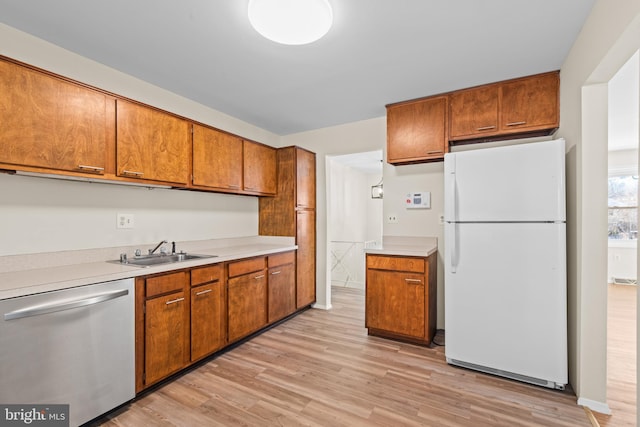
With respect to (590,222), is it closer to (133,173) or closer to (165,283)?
(165,283)

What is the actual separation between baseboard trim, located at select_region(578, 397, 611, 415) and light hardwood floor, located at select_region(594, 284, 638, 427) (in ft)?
0.10

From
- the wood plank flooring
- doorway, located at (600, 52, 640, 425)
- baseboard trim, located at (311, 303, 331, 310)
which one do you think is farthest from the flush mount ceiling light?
baseboard trim, located at (311, 303, 331, 310)

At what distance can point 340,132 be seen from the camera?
3824 mm

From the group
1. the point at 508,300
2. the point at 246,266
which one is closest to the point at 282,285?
the point at 246,266

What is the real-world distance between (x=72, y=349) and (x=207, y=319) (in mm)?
945

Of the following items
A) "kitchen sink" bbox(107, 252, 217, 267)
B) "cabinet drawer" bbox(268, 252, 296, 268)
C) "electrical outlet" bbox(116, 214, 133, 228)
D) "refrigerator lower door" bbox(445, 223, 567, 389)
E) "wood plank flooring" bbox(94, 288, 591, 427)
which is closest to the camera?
"wood plank flooring" bbox(94, 288, 591, 427)

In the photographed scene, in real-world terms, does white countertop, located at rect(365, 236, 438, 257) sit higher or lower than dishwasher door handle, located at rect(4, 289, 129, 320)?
higher

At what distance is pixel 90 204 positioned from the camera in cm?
221

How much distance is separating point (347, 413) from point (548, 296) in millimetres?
1617

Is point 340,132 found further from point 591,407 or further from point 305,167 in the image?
point 591,407

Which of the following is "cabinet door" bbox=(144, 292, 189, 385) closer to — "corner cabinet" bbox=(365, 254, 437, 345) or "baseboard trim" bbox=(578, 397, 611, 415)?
"corner cabinet" bbox=(365, 254, 437, 345)

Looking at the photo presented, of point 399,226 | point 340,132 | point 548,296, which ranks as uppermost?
point 340,132

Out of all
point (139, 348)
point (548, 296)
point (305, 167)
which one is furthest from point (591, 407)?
point (305, 167)

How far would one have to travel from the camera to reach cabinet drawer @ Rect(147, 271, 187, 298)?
1.99 meters
